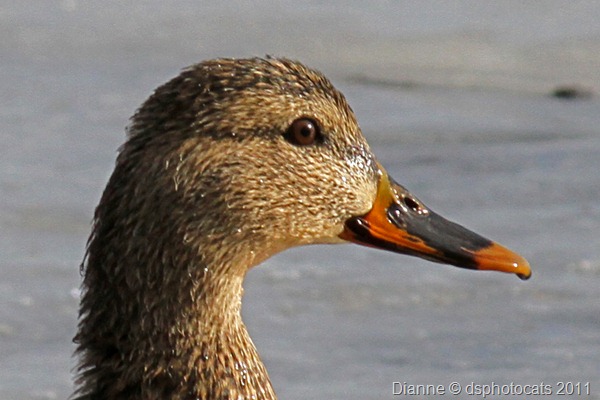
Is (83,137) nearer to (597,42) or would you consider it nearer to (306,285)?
(306,285)

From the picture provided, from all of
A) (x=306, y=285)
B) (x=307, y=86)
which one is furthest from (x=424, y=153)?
(x=307, y=86)

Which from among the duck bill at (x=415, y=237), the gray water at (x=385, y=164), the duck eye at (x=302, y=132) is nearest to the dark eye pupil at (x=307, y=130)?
the duck eye at (x=302, y=132)

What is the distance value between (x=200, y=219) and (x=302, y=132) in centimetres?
48

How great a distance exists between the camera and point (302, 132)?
550 centimetres

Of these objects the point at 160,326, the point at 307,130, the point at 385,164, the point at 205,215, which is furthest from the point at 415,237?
the point at 385,164

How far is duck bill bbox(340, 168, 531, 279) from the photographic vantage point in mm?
5730

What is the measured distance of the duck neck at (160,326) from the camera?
5.27 m

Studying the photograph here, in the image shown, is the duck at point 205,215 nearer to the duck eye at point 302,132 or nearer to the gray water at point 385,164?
the duck eye at point 302,132

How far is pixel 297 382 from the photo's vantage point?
282 inches

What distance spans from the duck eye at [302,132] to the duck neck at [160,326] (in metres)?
0.42

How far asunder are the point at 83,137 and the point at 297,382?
2851 mm

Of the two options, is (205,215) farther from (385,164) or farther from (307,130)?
(385,164)

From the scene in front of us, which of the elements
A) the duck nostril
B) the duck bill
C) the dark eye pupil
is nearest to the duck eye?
the dark eye pupil

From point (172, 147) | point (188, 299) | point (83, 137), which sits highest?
point (83, 137)
